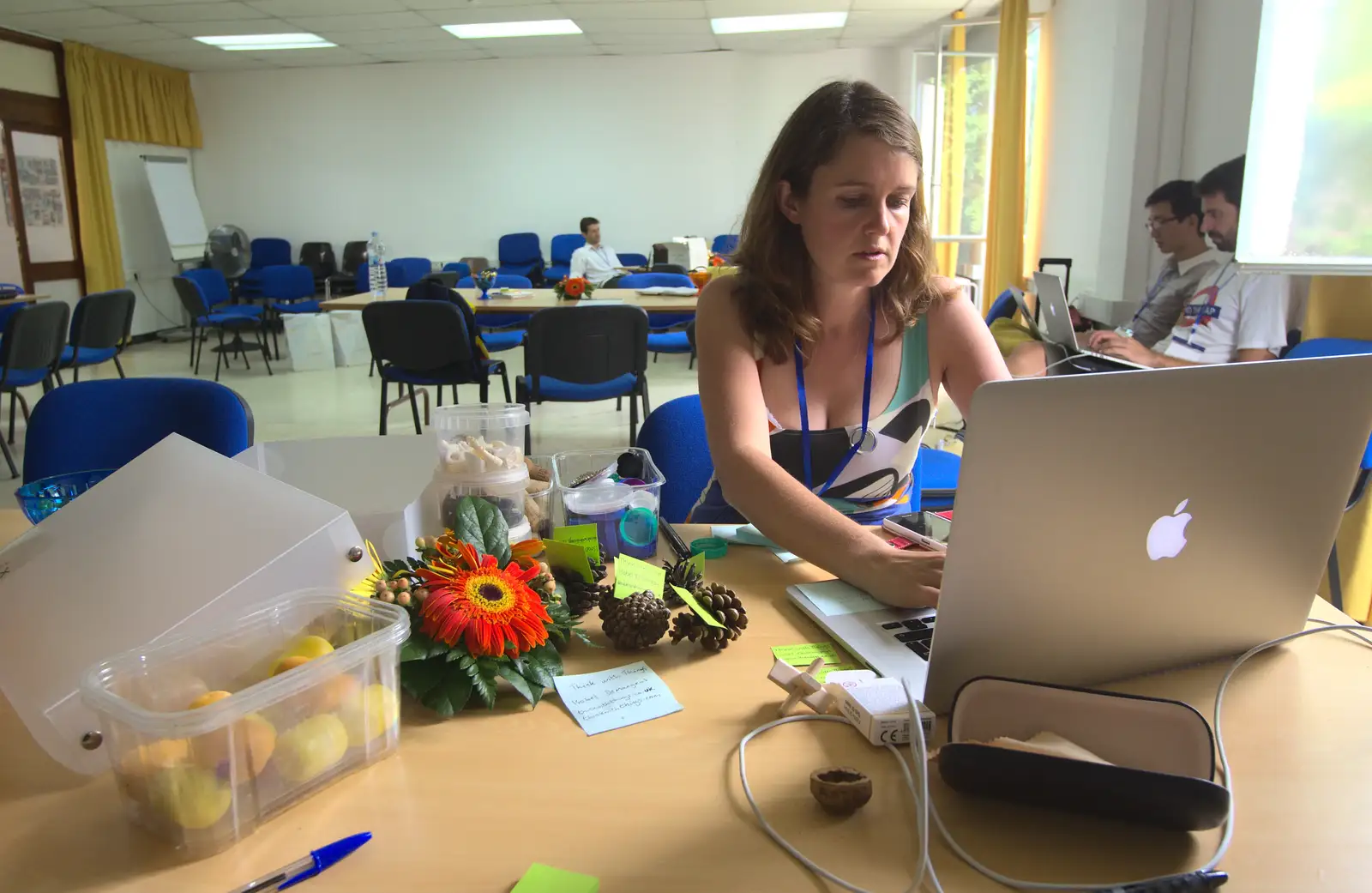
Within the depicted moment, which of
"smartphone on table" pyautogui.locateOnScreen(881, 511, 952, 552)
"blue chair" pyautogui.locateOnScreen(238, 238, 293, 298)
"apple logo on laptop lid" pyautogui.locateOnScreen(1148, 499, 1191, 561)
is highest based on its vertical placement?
"blue chair" pyautogui.locateOnScreen(238, 238, 293, 298)

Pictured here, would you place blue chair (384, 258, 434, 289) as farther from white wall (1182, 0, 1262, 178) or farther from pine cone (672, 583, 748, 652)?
pine cone (672, 583, 748, 652)

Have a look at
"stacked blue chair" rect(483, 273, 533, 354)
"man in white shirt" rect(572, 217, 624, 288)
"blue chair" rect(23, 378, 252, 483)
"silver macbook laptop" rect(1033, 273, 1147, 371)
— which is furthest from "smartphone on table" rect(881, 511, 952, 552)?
"man in white shirt" rect(572, 217, 624, 288)

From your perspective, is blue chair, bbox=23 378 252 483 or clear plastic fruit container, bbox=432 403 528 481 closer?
clear plastic fruit container, bbox=432 403 528 481

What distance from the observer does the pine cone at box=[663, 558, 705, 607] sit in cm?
103

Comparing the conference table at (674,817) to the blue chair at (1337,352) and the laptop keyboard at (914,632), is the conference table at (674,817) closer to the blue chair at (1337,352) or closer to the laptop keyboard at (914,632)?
the laptop keyboard at (914,632)

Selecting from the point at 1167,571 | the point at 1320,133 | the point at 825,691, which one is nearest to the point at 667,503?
the point at 825,691

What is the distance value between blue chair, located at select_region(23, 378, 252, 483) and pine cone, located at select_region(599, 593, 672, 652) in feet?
3.64

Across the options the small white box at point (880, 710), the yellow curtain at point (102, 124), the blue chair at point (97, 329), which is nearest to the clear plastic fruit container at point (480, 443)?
the small white box at point (880, 710)

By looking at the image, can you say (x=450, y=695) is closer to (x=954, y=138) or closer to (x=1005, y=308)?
(x=1005, y=308)

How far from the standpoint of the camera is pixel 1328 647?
0.93 meters

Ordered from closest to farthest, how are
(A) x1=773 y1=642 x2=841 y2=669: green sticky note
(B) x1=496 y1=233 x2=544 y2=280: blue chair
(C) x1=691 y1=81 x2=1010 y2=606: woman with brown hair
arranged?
(A) x1=773 y1=642 x2=841 y2=669: green sticky note < (C) x1=691 y1=81 x2=1010 y2=606: woman with brown hair < (B) x1=496 y1=233 x2=544 y2=280: blue chair

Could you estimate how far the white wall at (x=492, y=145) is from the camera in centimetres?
892

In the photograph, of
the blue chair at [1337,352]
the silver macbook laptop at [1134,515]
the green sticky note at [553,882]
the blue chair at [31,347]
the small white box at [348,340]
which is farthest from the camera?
the small white box at [348,340]

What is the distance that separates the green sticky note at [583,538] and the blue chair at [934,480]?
75cm
